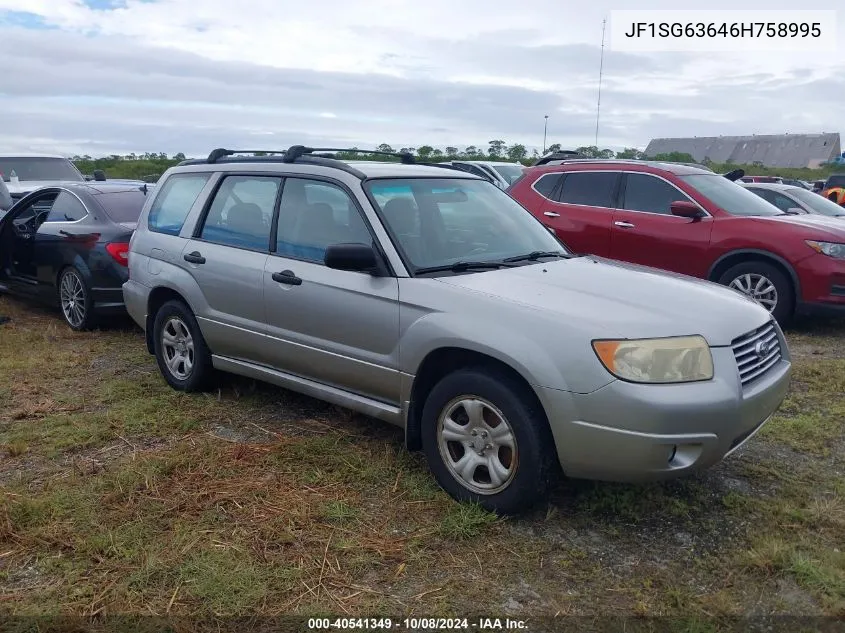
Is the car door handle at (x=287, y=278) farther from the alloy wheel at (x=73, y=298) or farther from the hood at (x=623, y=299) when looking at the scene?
the alloy wheel at (x=73, y=298)

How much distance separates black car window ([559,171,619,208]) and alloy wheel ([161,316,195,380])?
494 cm

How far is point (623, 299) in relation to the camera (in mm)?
3670

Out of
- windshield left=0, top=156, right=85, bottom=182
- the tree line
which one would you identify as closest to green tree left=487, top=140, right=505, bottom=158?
the tree line

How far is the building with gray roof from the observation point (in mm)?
45500

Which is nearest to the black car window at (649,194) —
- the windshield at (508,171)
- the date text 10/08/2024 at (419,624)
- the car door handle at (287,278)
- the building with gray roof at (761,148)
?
the car door handle at (287,278)

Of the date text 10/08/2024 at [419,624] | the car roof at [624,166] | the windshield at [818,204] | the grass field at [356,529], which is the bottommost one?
the date text 10/08/2024 at [419,624]

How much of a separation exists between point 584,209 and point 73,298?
545 cm

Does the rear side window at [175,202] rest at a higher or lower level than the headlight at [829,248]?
higher

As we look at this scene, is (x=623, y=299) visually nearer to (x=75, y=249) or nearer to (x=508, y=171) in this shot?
(x=75, y=249)

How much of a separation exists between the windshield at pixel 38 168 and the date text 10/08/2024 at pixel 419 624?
12209 mm

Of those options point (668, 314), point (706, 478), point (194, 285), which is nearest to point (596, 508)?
point (706, 478)

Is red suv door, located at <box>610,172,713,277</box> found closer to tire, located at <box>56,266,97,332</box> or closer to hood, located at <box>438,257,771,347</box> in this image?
hood, located at <box>438,257,771,347</box>

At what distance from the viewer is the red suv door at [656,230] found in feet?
25.9

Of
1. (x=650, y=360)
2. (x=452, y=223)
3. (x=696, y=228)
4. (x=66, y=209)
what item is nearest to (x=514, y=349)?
(x=650, y=360)
